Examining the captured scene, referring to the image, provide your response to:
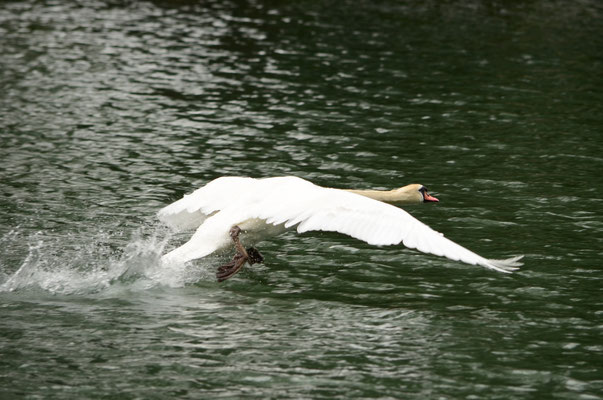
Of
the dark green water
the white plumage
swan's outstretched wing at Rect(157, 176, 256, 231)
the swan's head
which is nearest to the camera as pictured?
the dark green water

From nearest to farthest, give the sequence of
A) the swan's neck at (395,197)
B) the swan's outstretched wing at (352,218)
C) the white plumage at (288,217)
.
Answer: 1. the swan's outstretched wing at (352,218)
2. the white plumage at (288,217)
3. the swan's neck at (395,197)

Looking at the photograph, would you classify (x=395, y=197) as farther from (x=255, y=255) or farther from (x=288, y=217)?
(x=288, y=217)

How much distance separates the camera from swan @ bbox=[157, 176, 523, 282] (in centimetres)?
1077

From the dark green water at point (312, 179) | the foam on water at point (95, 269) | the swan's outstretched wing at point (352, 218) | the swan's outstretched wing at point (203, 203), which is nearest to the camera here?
the dark green water at point (312, 179)

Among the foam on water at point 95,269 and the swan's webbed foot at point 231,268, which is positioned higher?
the swan's webbed foot at point 231,268

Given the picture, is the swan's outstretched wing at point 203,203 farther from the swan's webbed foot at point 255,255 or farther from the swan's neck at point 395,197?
the swan's neck at point 395,197

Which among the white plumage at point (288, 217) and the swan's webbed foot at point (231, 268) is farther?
the swan's webbed foot at point (231, 268)

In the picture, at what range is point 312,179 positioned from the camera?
1767 centimetres

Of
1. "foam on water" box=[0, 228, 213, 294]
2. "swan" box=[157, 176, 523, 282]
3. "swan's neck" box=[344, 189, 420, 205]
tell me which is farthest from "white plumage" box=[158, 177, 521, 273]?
"swan's neck" box=[344, 189, 420, 205]

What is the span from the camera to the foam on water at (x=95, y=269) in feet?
40.3

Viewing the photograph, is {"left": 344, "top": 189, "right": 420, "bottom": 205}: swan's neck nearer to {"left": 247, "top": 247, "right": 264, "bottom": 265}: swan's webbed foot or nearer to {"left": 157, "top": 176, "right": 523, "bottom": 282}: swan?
{"left": 157, "top": 176, "right": 523, "bottom": 282}: swan

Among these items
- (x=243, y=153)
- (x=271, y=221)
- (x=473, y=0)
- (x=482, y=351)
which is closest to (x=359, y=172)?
(x=243, y=153)

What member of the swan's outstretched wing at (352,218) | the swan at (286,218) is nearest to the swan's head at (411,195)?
the swan at (286,218)

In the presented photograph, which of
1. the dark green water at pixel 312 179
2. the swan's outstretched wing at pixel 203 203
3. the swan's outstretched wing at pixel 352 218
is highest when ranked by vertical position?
the swan's outstretched wing at pixel 352 218
